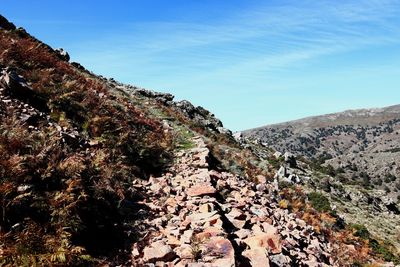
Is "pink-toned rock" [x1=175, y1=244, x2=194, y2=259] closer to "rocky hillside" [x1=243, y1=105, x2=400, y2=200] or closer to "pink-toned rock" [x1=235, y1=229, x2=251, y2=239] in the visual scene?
"pink-toned rock" [x1=235, y1=229, x2=251, y2=239]

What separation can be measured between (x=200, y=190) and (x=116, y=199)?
3017mm

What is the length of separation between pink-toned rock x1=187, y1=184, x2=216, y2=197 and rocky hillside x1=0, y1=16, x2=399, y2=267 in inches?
1.5

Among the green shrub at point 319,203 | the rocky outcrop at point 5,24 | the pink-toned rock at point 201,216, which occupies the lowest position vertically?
the green shrub at point 319,203

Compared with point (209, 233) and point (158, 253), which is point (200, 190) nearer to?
point (209, 233)

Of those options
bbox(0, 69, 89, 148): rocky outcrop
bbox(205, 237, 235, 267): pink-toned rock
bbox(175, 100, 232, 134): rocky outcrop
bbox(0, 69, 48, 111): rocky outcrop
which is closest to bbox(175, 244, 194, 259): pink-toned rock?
bbox(205, 237, 235, 267): pink-toned rock

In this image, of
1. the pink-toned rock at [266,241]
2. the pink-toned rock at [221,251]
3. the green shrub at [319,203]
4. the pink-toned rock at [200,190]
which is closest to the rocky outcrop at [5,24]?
the pink-toned rock at [200,190]

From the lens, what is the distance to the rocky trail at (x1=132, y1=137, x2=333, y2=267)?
8.63 metres

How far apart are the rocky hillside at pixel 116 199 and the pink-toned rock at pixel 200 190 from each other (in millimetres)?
39

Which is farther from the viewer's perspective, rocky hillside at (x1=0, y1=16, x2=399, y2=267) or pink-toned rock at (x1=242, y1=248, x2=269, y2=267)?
pink-toned rock at (x1=242, y1=248, x2=269, y2=267)

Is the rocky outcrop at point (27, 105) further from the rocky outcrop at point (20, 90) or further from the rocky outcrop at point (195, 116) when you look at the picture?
the rocky outcrop at point (195, 116)

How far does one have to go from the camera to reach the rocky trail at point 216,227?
8.63 meters

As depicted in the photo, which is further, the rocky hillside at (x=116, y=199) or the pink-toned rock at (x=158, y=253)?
the pink-toned rock at (x=158, y=253)

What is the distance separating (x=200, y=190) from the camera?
12523 millimetres

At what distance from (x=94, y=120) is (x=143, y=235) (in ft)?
20.8
